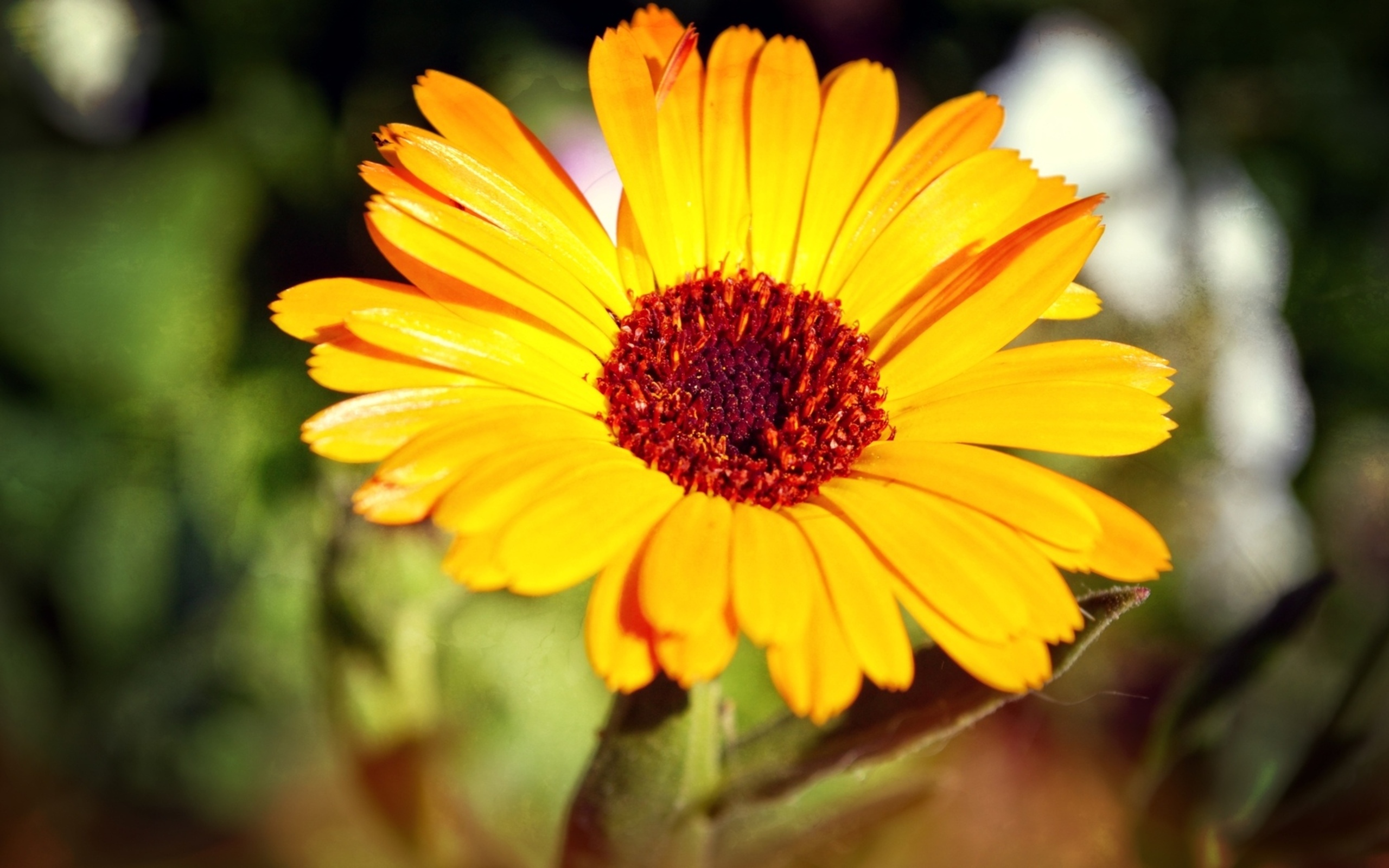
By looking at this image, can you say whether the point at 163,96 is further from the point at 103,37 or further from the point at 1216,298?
the point at 1216,298

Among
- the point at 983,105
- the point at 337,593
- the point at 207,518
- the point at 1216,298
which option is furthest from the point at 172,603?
the point at 1216,298

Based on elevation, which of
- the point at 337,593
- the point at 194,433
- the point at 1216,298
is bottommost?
the point at 1216,298

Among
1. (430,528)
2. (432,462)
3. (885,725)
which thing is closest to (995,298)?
A: (885,725)

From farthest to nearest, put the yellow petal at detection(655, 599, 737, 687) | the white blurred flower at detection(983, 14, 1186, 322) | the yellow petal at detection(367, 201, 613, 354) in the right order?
1. the white blurred flower at detection(983, 14, 1186, 322)
2. the yellow petal at detection(367, 201, 613, 354)
3. the yellow petal at detection(655, 599, 737, 687)

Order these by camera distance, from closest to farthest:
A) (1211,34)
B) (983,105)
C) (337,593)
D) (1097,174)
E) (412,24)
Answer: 1. (983,105)
2. (337,593)
3. (1097,174)
4. (412,24)
5. (1211,34)

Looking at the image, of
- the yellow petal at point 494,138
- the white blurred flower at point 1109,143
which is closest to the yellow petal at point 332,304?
the yellow petal at point 494,138

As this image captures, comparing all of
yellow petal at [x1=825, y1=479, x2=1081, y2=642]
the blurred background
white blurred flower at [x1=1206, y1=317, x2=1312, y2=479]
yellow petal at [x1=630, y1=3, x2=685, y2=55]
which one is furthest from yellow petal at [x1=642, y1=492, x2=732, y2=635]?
white blurred flower at [x1=1206, y1=317, x2=1312, y2=479]

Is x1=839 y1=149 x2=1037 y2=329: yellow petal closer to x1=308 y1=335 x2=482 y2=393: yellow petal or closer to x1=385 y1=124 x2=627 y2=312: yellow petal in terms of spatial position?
x1=385 y1=124 x2=627 y2=312: yellow petal
